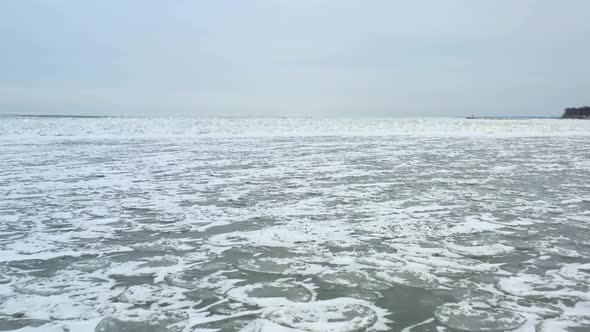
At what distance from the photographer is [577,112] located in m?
85.8

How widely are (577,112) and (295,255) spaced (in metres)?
99.4

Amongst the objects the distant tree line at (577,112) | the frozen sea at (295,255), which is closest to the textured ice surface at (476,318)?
the frozen sea at (295,255)

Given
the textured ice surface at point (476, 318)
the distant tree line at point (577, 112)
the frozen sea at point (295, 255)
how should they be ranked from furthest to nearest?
the distant tree line at point (577, 112) < the frozen sea at point (295, 255) < the textured ice surface at point (476, 318)

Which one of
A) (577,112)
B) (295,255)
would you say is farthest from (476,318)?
(577,112)

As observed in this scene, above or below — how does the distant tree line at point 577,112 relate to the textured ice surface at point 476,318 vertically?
above

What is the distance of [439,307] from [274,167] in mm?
7822

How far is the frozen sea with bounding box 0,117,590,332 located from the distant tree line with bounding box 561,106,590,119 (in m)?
89.0

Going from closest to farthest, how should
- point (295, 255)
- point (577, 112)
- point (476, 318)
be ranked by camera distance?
1. point (476, 318)
2. point (295, 255)
3. point (577, 112)

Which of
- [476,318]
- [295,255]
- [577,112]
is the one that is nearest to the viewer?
[476,318]

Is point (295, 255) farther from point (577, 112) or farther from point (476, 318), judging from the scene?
point (577, 112)

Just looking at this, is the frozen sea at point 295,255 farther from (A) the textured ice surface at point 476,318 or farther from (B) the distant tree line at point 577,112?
(B) the distant tree line at point 577,112

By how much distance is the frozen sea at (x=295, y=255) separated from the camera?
2.86m

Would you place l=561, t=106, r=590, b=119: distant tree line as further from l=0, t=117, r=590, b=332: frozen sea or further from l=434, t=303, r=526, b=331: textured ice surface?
l=434, t=303, r=526, b=331: textured ice surface

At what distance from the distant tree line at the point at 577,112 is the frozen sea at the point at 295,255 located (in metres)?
89.0
